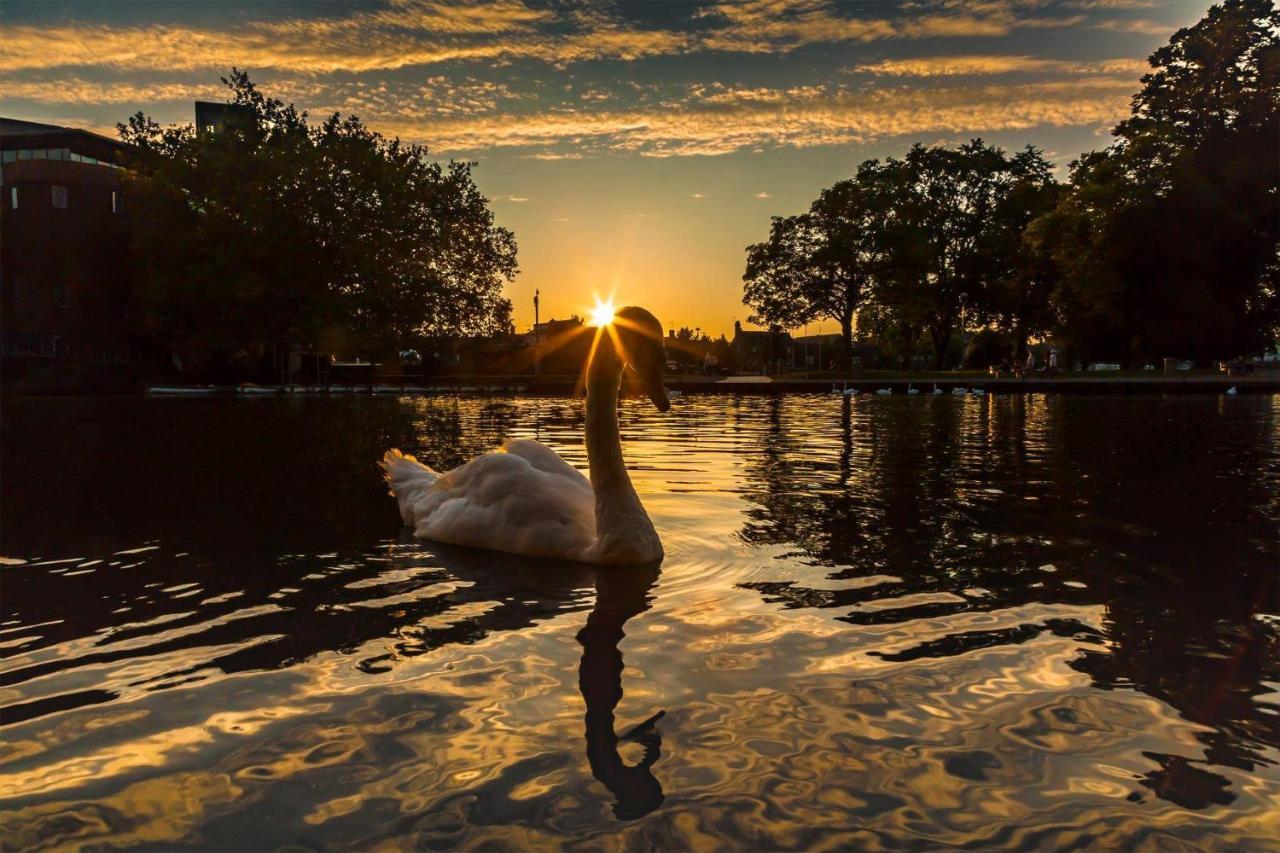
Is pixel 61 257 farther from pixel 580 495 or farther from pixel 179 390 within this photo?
pixel 580 495

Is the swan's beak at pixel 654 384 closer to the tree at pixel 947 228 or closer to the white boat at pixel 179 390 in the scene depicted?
the white boat at pixel 179 390

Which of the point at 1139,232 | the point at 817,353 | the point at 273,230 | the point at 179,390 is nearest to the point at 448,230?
the point at 273,230

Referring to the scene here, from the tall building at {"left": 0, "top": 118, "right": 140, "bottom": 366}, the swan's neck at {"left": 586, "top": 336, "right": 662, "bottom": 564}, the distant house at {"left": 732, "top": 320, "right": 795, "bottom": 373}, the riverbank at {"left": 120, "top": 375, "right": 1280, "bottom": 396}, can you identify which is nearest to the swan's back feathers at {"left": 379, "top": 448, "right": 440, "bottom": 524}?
the swan's neck at {"left": 586, "top": 336, "right": 662, "bottom": 564}

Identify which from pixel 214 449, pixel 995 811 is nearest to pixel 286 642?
pixel 995 811

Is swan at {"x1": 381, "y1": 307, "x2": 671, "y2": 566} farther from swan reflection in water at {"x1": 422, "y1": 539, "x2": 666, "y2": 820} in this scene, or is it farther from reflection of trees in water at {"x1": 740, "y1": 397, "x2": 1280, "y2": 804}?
reflection of trees in water at {"x1": 740, "y1": 397, "x2": 1280, "y2": 804}

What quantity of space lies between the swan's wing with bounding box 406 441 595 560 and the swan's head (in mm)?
1305

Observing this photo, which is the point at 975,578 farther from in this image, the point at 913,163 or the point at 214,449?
the point at 913,163

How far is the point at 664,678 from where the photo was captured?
4555 millimetres

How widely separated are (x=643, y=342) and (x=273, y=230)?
152 feet

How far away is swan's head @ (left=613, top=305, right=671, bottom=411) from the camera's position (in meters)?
6.75

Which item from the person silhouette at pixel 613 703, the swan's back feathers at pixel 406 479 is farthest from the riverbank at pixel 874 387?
the person silhouette at pixel 613 703

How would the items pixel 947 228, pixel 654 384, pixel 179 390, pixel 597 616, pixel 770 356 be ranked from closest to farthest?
pixel 597 616 < pixel 654 384 < pixel 179 390 < pixel 947 228 < pixel 770 356

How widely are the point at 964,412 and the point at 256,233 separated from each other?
3683 centimetres

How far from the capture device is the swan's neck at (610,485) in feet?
22.7
